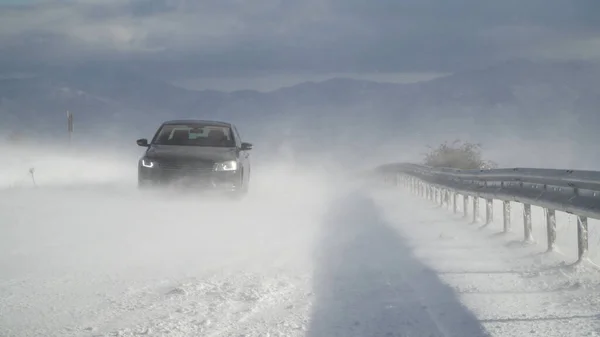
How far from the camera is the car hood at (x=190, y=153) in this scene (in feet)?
52.2

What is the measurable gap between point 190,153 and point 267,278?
7762mm

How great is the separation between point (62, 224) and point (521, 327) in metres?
8.67

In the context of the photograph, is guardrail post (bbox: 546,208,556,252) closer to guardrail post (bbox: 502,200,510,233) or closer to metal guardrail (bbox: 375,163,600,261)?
metal guardrail (bbox: 375,163,600,261)

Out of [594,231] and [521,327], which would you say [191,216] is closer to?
[594,231]

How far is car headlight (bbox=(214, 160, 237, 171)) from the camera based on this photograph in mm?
15883

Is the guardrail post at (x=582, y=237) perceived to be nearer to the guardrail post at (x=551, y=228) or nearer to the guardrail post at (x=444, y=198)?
the guardrail post at (x=551, y=228)

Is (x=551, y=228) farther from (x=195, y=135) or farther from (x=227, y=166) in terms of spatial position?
(x=195, y=135)

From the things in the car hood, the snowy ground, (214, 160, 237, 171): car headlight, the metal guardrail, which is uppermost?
the car hood

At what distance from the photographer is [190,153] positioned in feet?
52.7

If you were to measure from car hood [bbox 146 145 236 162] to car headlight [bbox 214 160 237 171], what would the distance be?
0.08m

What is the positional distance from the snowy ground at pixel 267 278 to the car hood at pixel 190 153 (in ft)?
3.31

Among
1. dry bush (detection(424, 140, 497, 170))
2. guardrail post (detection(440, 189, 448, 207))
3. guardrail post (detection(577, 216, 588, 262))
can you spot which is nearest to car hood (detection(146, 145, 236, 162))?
guardrail post (detection(440, 189, 448, 207))

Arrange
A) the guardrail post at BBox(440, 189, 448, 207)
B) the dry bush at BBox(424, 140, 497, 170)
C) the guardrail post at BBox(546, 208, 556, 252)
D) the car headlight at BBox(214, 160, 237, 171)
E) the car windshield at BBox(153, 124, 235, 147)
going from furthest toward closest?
the dry bush at BBox(424, 140, 497, 170) < the guardrail post at BBox(440, 189, 448, 207) < the car windshield at BBox(153, 124, 235, 147) < the car headlight at BBox(214, 160, 237, 171) < the guardrail post at BBox(546, 208, 556, 252)

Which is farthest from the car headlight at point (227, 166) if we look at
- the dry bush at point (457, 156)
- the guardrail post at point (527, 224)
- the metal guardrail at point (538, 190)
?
the dry bush at point (457, 156)
